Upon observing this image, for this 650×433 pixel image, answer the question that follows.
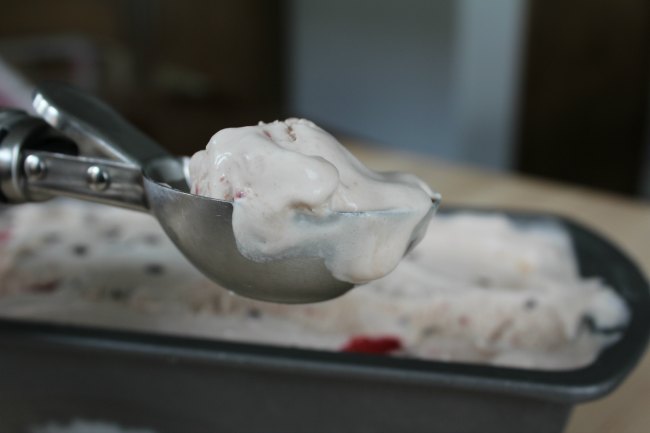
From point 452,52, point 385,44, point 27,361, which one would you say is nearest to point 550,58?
point 452,52

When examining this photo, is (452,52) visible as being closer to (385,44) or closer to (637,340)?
(385,44)

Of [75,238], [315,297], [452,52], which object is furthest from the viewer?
[452,52]

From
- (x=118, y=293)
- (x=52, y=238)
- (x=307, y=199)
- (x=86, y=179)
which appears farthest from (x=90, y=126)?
(x=52, y=238)

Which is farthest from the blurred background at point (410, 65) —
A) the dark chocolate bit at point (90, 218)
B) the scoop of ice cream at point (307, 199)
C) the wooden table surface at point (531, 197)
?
the scoop of ice cream at point (307, 199)

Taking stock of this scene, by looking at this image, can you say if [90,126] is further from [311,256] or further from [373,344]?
[373,344]

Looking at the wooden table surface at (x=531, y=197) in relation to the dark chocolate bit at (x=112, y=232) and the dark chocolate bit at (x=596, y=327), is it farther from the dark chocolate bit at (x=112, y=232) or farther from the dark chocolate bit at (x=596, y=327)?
the dark chocolate bit at (x=112, y=232)

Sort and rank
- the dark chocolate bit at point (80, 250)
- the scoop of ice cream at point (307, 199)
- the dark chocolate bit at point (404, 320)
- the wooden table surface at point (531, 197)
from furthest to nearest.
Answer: the wooden table surface at point (531, 197) → the dark chocolate bit at point (80, 250) → the dark chocolate bit at point (404, 320) → the scoop of ice cream at point (307, 199)

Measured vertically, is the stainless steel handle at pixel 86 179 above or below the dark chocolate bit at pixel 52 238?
above

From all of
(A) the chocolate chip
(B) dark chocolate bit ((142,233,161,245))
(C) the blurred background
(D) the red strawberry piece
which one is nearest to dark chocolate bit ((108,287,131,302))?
(B) dark chocolate bit ((142,233,161,245))
